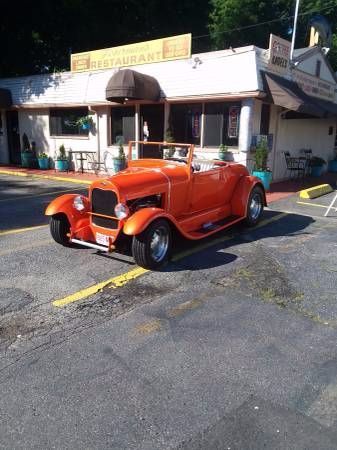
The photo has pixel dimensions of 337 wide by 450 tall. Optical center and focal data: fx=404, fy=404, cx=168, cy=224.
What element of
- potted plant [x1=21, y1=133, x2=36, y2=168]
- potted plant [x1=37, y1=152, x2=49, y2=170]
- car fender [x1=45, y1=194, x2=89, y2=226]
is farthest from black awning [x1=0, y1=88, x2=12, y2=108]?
car fender [x1=45, y1=194, x2=89, y2=226]

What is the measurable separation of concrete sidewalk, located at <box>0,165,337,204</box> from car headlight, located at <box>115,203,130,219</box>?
20.0 feet

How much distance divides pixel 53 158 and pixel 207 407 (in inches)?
615

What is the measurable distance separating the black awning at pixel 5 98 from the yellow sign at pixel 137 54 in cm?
390

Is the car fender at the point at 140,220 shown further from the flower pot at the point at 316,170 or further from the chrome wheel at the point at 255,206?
the flower pot at the point at 316,170

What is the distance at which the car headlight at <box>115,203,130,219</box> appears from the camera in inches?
210

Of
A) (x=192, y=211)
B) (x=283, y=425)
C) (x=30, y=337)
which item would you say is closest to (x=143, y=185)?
(x=192, y=211)

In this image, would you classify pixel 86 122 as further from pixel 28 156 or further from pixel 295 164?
pixel 295 164

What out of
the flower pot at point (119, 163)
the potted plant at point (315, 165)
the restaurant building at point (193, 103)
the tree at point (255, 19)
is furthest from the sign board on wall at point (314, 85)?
the tree at point (255, 19)

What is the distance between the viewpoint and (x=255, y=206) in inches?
315

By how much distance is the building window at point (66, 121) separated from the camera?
16.1 m

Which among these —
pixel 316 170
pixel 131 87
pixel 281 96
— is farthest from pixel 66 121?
pixel 316 170

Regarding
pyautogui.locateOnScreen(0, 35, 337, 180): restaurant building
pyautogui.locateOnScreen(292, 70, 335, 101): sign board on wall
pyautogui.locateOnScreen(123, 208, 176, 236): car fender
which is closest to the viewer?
pyautogui.locateOnScreen(123, 208, 176, 236): car fender

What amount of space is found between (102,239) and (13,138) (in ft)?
50.5

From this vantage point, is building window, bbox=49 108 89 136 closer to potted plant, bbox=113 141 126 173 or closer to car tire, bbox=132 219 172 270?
potted plant, bbox=113 141 126 173
